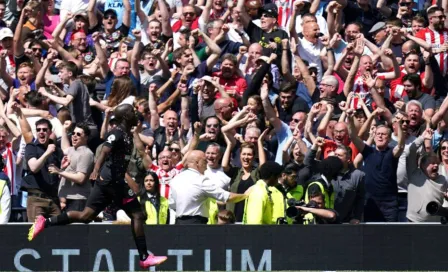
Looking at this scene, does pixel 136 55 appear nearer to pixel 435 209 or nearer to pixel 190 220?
pixel 190 220

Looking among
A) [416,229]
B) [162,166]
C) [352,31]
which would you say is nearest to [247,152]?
[162,166]

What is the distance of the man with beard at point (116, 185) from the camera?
13.5 metres

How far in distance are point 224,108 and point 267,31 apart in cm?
218

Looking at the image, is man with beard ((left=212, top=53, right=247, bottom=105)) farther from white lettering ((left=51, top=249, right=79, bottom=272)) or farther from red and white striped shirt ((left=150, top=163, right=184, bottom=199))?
white lettering ((left=51, top=249, right=79, bottom=272))

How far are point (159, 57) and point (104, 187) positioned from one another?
5417 mm

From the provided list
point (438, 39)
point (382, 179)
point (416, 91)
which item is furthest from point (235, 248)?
point (438, 39)

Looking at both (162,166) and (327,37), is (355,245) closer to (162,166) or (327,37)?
(162,166)

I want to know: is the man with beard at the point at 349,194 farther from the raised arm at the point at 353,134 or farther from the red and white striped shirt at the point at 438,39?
the red and white striped shirt at the point at 438,39

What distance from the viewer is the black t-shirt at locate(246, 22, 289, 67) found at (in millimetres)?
18891

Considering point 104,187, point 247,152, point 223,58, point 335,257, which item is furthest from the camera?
point 223,58

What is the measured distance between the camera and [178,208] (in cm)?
1546

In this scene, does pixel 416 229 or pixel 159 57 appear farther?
pixel 159 57

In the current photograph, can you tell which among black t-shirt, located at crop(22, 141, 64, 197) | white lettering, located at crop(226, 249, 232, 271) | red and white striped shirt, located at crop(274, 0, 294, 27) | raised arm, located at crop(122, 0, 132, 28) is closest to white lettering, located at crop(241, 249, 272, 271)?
white lettering, located at crop(226, 249, 232, 271)

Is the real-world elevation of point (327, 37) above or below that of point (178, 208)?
above
